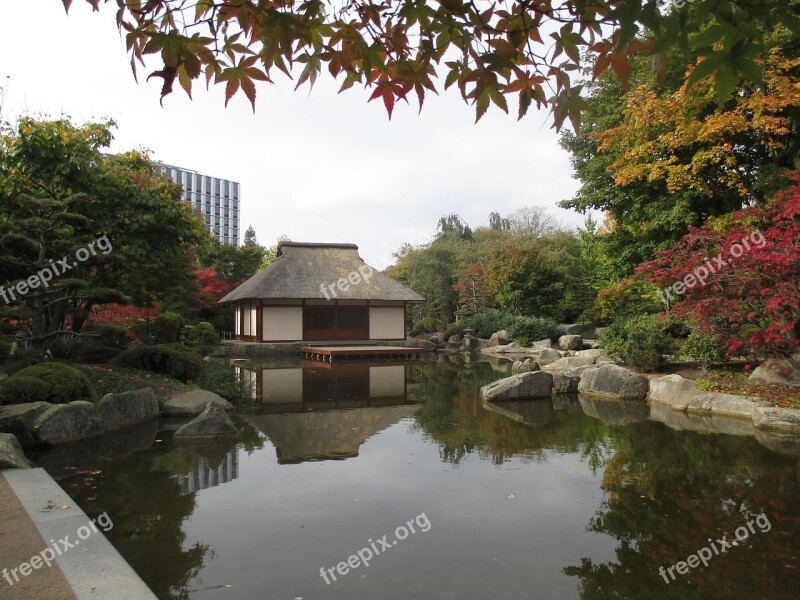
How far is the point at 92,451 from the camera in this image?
593 cm

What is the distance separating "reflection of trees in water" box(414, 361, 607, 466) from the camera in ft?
19.8

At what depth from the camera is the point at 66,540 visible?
312cm

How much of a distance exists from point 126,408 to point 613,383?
788cm

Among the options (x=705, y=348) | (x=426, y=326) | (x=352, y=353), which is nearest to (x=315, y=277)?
(x=352, y=353)

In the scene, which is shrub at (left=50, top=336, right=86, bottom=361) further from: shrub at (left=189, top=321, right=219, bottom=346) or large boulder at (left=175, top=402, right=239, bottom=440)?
shrub at (left=189, top=321, right=219, bottom=346)

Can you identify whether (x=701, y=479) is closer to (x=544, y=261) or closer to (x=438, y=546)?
(x=438, y=546)

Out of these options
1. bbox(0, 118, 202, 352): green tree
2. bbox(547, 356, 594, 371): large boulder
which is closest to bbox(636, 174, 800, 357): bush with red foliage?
bbox(547, 356, 594, 371): large boulder

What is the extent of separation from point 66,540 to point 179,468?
7.32ft

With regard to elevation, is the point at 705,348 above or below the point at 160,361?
above

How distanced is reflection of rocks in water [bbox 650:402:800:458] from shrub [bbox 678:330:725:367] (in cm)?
212

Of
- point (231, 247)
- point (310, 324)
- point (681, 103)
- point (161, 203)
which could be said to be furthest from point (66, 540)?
point (231, 247)

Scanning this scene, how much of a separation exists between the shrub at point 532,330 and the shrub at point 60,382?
18.0 m

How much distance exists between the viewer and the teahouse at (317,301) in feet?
72.6

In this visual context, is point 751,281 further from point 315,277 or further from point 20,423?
point 315,277
